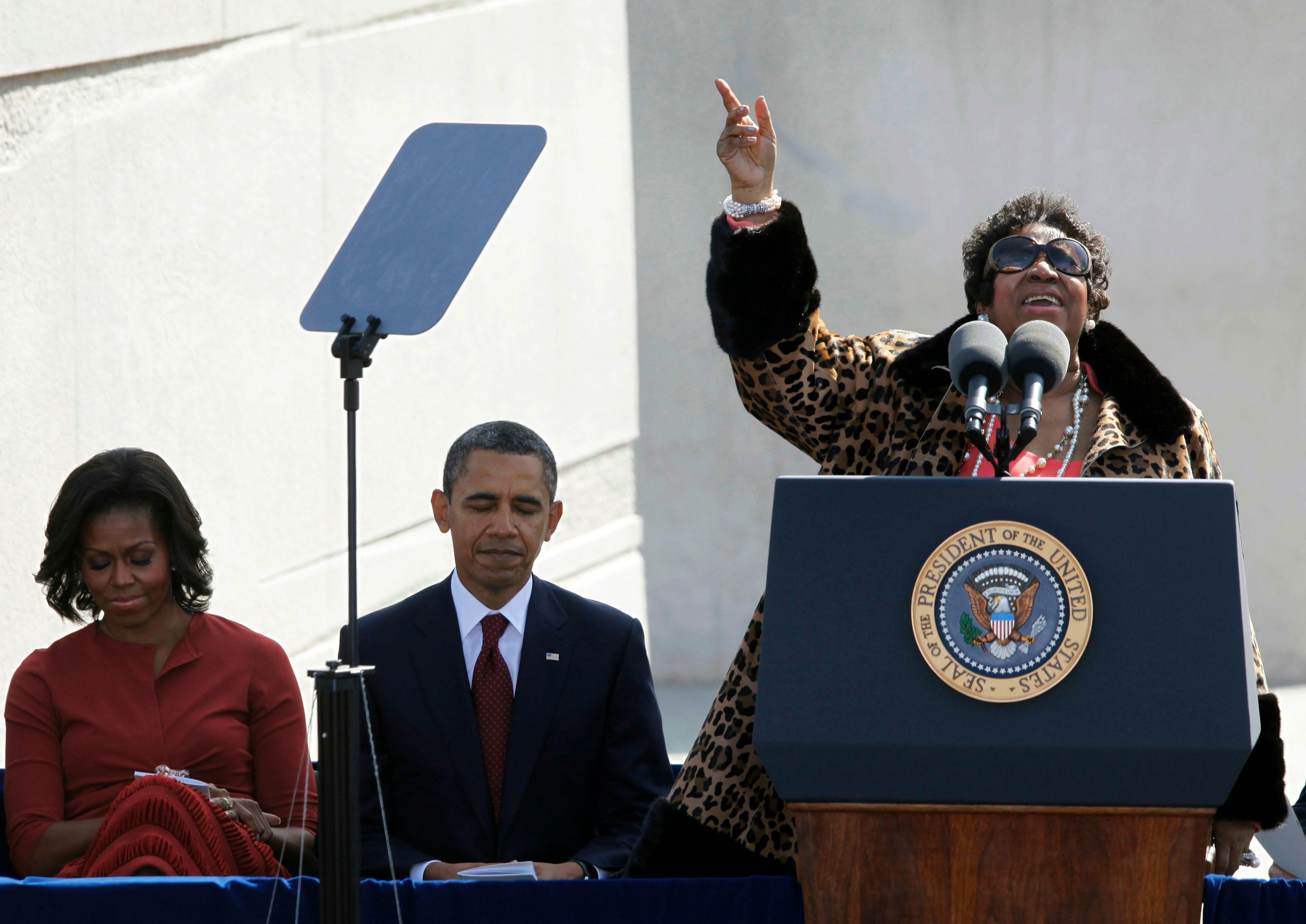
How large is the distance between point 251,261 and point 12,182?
96 cm

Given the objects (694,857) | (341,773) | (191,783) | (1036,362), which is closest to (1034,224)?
(1036,362)

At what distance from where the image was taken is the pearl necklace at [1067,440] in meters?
1.91

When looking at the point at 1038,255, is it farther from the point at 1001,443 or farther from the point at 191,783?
the point at 191,783

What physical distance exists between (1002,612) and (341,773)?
73 centimetres

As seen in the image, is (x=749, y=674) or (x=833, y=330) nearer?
(x=749, y=674)

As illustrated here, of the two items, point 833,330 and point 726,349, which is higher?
point 833,330

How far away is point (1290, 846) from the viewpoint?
2.10 meters

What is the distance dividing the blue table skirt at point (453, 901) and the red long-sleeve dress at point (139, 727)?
35 centimetres

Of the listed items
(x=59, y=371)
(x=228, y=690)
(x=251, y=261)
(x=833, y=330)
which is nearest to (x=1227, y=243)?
(x=833, y=330)

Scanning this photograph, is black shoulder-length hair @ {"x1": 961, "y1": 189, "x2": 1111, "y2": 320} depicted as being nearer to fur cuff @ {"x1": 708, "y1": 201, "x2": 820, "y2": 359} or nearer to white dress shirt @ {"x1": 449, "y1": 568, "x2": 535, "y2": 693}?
fur cuff @ {"x1": 708, "y1": 201, "x2": 820, "y2": 359}

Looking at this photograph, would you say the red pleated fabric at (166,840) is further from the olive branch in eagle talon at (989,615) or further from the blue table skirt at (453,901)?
the olive branch in eagle talon at (989,615)

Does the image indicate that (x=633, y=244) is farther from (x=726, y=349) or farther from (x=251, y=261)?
(x=726, y=349)

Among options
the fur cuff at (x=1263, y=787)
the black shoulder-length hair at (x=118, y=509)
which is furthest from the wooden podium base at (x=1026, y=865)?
the black shoulder-length hair at (x=118, y=509)

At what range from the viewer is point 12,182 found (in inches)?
139
